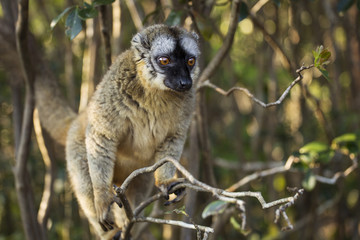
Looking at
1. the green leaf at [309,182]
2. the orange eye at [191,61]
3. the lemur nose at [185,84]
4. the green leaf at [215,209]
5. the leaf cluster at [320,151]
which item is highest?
the orange eye at [191,61]

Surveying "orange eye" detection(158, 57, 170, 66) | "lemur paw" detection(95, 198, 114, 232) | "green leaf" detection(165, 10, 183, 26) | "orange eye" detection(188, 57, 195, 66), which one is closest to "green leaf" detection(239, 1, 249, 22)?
"green leaf" detection(165, 10, 183, 26)

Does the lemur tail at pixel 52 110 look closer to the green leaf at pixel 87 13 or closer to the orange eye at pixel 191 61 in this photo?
the green leaf at pixel 87 13

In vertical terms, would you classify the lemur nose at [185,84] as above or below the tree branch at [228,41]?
below

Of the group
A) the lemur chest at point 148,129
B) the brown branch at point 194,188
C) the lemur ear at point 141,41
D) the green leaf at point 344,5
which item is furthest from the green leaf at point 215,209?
the green leaf at point 344,5

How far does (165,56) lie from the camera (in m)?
A: 3.72

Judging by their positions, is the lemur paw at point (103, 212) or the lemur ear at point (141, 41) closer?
the lemur paw at point (103, 212)

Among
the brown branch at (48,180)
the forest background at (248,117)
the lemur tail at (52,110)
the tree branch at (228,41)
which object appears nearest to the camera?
the tree branch at (228,41)

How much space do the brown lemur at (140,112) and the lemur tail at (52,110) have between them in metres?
0.83

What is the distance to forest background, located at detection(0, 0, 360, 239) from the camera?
5316 millimetres

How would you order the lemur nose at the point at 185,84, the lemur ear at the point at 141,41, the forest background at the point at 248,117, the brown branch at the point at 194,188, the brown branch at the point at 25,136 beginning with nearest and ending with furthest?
the brown branch at the point at 194,188 < the lemur nose at the point at 185,84 < the lemur ear at the point at 141,41 < the brown branch at the point at 25,136 < the forest background at the point at 248,117

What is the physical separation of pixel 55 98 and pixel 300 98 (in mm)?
4026

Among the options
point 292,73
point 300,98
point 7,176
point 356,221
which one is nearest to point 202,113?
point 292,73

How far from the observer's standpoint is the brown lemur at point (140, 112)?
12.2 feet

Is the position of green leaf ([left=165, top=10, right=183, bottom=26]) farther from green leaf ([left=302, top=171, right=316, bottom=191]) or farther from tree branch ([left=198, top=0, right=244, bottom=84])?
green leaf ([left=302, top=171, right=316, bottom=191])
